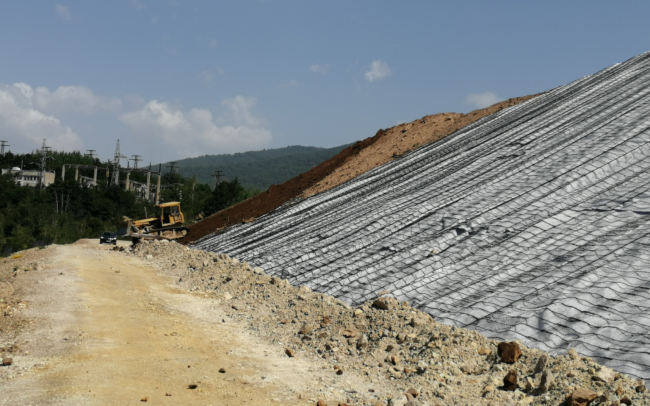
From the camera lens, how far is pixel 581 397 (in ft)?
15.8

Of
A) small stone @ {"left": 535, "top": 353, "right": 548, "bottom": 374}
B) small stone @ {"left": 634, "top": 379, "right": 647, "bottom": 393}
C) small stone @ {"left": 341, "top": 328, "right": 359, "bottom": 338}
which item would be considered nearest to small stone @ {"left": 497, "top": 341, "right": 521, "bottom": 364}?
small stone @ {"left": 535, "top": 353, "right": 548, "bottom": 374}

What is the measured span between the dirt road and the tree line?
30381mm

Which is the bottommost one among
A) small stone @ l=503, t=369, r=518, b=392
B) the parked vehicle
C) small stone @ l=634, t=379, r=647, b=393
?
the parked vehicle

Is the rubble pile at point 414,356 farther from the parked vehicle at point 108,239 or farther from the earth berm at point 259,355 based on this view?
the parked vehicle at point 108,239

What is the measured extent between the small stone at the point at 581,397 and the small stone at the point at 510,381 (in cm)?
72

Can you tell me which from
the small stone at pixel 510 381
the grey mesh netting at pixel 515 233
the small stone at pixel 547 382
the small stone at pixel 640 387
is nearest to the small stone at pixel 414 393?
the small stone at pixel 510 381

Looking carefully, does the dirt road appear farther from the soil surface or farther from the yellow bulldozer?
the yellow bulldozer

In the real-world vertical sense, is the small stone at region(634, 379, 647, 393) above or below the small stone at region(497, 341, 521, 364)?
above

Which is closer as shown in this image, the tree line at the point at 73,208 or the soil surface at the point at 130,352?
the soil surface at the point at 130,352

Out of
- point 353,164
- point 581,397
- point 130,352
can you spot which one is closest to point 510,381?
point 581,397

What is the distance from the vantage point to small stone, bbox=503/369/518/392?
5562 millimetres

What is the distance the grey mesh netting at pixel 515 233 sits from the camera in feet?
22.1

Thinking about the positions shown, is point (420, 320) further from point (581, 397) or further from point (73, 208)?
point (73, 208)

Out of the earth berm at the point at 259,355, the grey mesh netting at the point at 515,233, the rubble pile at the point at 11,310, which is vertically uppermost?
the grey mesh netting at the point at 515,233
